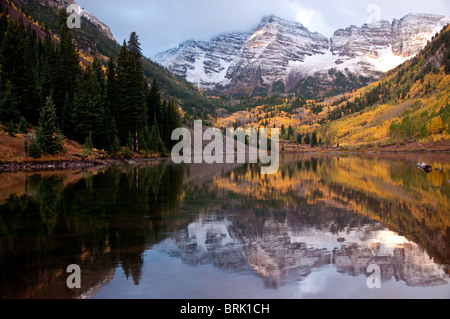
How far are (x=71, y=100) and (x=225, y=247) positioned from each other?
64684 millimetres

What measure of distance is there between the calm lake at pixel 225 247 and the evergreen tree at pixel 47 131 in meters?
30.8

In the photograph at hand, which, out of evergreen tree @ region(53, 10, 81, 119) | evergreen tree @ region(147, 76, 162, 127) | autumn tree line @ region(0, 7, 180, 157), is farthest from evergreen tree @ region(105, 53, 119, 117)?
evergreen tree @ region(147, 76, 162, 127)

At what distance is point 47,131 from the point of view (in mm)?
49969

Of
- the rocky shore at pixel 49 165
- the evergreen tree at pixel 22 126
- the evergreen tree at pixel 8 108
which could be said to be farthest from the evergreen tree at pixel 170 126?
the evergreen tree at pixel 8 108

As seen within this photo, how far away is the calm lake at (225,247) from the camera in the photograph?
8.35 m

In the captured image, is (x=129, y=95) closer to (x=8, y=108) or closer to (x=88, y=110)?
(x=88, y=110)

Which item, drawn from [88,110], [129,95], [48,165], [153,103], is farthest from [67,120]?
[153,103]

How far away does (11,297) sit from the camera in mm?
7609

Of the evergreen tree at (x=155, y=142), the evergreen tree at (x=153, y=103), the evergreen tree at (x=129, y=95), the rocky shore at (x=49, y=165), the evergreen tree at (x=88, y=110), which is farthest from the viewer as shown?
the evergreen tree at (x=153, y=103)

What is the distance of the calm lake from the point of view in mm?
8352

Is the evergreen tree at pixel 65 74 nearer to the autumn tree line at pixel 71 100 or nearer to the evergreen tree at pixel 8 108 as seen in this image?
the autumn tree line at pixel 71 100
